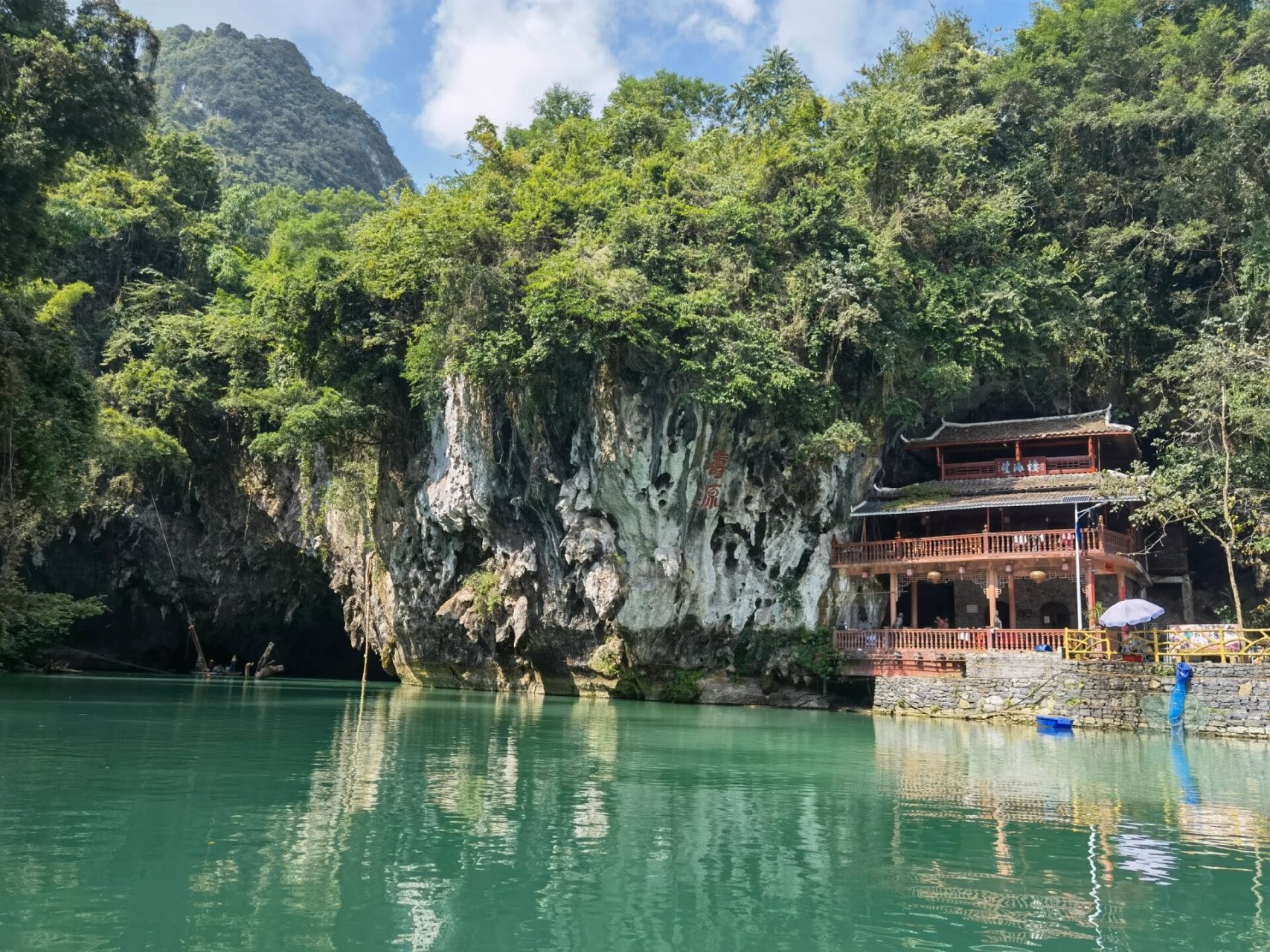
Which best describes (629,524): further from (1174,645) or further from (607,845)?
(607,845)

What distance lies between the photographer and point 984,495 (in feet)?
85.3

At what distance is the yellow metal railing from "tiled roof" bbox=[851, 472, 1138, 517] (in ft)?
11.7

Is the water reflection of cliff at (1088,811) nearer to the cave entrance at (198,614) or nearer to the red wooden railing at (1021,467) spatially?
the red wooden railing at (1021,467)

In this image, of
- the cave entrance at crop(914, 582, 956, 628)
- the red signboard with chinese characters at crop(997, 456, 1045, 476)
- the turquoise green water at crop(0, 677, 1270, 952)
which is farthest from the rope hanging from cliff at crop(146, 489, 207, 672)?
the red signboard with chinese characters at crop(997, 456, 1045, 476)

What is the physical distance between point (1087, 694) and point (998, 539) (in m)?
4.88

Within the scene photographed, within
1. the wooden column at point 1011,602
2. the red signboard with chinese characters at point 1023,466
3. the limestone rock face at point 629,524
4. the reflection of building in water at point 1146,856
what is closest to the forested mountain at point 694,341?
the limestone rock face at point 629,524

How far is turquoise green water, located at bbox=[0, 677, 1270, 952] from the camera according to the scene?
581 cm

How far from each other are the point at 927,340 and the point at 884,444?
325 centimetres

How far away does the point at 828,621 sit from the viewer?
86.9 ft

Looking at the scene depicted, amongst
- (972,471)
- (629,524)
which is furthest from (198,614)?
(972,471)

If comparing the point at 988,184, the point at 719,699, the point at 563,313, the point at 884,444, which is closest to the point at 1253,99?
the point at 988,184

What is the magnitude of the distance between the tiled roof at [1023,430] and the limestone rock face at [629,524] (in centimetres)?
280

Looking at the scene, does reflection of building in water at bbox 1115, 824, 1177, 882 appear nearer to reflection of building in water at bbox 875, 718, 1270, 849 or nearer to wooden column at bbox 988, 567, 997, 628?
reflection of building in water at bbox 875, 718, 1270, 849

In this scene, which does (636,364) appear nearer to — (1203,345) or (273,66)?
(1203,345)
